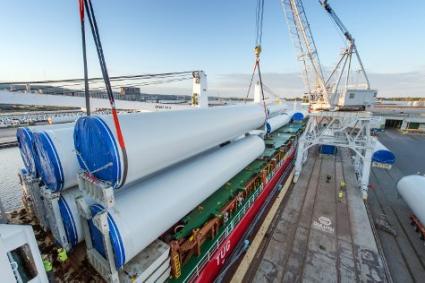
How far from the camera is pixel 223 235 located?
7.05 m

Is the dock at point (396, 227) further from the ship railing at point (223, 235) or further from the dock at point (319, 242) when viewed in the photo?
the ship railing at point (223, 235)

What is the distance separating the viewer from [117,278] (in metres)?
4.38

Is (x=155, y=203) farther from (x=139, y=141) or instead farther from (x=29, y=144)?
(x=29, y=144)

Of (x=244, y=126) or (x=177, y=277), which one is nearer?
(x=177, y=277)

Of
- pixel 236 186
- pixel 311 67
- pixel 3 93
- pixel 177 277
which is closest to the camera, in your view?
pixel 177 277

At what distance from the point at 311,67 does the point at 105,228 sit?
30227mm

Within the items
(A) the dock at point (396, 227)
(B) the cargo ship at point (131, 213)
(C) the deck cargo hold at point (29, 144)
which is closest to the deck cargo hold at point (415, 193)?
(A) the dock at point (396, 227)

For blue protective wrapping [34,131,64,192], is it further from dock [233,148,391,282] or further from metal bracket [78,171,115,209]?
dock [233,148,391,282]

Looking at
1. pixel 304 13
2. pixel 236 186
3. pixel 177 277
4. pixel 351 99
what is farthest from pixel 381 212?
pixel 304 13

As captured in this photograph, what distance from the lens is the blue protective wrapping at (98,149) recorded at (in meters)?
3.79

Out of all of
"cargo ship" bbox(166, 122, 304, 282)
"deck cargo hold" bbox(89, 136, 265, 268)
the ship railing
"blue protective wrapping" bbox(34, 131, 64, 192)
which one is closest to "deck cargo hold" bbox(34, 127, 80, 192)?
"blue protective wrapping" bbox(34, 131, 64, 192)

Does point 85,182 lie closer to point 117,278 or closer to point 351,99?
point 117,278

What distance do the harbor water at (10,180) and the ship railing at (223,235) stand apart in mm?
10534

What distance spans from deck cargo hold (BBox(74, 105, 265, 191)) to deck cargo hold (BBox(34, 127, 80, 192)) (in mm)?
1087
